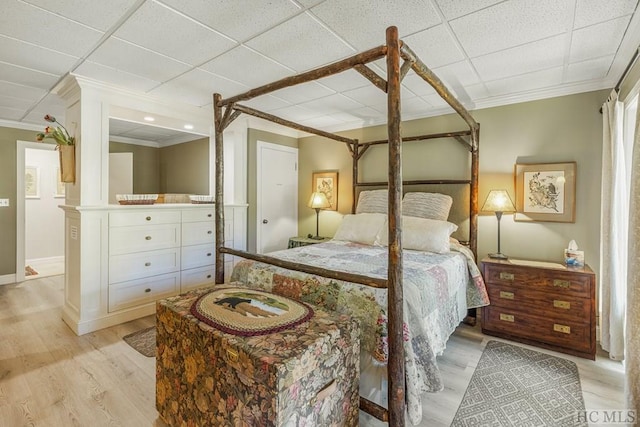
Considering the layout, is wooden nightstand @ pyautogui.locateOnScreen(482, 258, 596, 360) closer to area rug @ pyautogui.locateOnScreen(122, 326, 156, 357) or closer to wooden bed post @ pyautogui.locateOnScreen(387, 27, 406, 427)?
wooden bed post @ pyautogui.locateOnScreen(387, 27, 406, 427)

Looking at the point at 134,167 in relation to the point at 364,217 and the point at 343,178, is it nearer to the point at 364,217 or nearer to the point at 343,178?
the point at 343,178

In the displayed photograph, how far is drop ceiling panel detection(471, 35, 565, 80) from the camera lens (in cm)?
223

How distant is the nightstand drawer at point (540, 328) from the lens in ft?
8.25

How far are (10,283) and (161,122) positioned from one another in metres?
3.54

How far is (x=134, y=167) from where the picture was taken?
573cm

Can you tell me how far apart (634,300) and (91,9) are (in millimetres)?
3283

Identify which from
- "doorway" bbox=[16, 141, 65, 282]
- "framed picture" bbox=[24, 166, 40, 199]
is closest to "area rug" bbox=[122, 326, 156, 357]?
"doorway" bbox=[16, 141, 65, 282]

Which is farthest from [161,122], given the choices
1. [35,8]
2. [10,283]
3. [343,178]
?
[10,283]

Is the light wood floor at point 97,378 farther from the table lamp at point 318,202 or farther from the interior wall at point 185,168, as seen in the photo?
the interior wall at point 185,168

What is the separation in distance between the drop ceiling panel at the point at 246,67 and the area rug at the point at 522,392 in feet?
9.28

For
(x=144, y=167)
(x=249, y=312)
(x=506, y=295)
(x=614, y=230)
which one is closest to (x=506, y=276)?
(x=506, y=295)

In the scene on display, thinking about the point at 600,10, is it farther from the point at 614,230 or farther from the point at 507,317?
the point at 507,317

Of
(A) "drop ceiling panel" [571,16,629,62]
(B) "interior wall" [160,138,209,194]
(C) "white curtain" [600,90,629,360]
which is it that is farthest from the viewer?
(B) "interior wall" [160,138,209,194]

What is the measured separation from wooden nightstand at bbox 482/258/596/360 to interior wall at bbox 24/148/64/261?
24.8 feet
